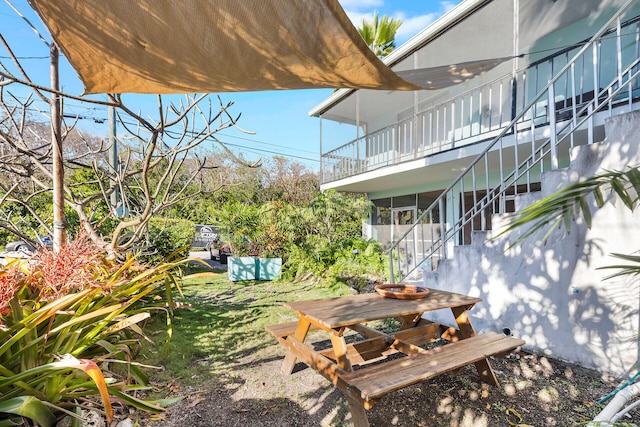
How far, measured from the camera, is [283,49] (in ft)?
5.78

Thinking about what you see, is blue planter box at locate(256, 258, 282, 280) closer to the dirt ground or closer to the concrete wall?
the dirt ground

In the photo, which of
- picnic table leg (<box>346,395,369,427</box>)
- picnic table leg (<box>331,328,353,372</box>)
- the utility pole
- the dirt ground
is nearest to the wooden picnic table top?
picnic table leg (<box>331,328,353,372</box>)

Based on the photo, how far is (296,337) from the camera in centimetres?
264

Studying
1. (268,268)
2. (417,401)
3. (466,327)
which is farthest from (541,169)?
(268,268)

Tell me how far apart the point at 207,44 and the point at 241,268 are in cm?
605

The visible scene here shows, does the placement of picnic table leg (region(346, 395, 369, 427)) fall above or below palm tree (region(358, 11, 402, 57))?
below

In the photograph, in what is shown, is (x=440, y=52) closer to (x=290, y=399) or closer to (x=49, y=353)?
(x=290, y=399)

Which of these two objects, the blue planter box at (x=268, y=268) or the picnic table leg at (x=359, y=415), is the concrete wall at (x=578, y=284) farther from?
the blue planter box at (x=268, y=268)

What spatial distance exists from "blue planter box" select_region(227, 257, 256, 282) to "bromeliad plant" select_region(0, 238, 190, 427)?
461 cm

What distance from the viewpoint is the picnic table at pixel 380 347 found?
1.84 m

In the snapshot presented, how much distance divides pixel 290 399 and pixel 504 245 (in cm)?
267

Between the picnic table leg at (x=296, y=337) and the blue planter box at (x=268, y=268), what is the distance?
14.9 ft

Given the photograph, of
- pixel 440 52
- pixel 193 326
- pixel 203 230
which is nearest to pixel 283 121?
pixel 203 230

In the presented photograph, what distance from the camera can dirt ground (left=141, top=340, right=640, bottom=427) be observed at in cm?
212
